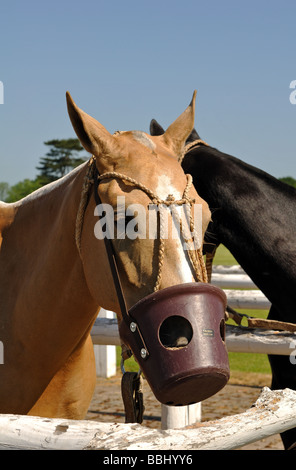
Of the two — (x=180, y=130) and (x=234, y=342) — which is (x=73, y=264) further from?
(x=234, y=342)

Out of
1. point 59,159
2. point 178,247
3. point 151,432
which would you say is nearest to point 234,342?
point 178,247

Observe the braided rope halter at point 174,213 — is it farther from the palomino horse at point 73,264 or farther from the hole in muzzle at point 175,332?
the hole in muzzle at point 175,332

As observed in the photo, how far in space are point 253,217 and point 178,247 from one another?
56.6 inches

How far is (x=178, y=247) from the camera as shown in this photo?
1931mm

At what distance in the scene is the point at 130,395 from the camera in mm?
2234

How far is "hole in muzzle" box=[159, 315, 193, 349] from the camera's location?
181 cm

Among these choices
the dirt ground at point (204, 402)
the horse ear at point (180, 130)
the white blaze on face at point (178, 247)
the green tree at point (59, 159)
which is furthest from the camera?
the green tree at point (59, 159)

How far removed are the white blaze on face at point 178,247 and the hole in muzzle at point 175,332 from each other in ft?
0.49

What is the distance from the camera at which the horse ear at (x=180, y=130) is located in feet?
7.87

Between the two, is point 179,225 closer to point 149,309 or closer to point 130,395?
point 149,309

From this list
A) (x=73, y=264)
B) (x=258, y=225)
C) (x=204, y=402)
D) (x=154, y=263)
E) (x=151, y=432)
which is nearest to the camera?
(x=151, y=432)

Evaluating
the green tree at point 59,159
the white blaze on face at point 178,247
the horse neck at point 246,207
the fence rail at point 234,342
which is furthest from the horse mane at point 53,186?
the green tree at point 59,159

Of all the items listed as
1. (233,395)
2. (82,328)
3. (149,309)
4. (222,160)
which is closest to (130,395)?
(82,328)
